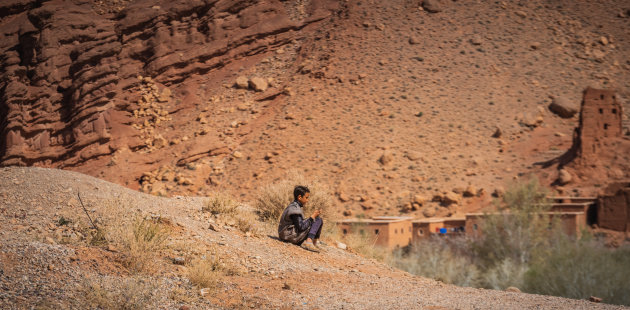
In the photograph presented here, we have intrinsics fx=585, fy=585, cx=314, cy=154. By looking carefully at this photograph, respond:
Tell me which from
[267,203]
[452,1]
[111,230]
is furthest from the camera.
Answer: [452,1]

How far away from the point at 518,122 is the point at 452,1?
13.0 m

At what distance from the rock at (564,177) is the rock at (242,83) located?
1723 cm

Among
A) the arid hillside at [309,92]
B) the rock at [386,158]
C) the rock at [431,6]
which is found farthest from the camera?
the rock at [431,6]

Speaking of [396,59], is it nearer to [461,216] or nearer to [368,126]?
[368,126]

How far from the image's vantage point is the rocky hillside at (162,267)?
496 cm

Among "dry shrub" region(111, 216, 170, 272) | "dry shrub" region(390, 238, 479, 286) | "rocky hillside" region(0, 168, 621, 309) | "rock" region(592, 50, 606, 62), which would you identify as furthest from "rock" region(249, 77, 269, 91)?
"dry shrub" region(111, 216, 170, 272)

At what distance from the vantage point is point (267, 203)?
12.2 m

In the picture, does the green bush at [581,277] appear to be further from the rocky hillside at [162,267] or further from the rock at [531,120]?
the rock at [531,120]

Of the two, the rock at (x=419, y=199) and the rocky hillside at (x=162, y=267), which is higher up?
the rocky hillside at (x=162, y=267)

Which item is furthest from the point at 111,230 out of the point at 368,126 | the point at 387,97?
the point at 387,97

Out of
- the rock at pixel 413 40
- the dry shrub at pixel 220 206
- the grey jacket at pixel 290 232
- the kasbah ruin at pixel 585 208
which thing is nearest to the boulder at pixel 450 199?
the kasbah ruin at pixel 585 208

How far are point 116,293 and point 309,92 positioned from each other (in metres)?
27.6

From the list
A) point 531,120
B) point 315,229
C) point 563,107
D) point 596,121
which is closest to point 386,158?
point 531,120

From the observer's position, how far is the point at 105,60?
3350cm
